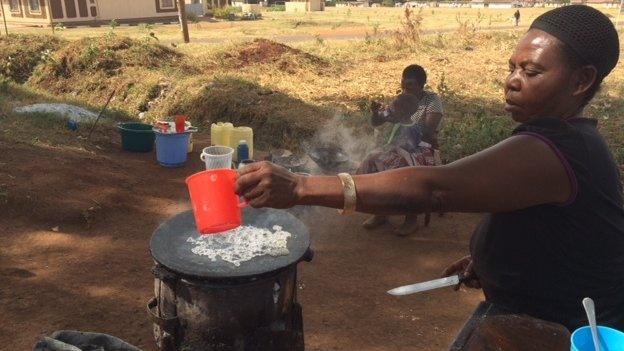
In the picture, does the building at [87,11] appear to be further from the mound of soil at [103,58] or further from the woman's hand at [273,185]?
the woman's hand at [273,185]

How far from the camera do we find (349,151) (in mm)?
7418

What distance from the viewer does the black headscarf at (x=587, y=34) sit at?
146 centimetres

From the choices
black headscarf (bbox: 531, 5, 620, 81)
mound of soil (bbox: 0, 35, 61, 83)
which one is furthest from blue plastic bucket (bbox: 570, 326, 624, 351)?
mound of soil (bbox: 0, 35, 61, 83)

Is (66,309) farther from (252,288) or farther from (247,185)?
(247,185)

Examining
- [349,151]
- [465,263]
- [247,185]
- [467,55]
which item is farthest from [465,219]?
[467,55]

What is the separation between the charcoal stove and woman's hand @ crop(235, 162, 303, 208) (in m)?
1.12

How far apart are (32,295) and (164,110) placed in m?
7.10

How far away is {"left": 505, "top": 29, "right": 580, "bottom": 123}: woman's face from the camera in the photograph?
150 cm

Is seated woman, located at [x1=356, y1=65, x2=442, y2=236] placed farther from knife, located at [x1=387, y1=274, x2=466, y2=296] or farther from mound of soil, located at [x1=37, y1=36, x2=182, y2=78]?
mound of soil, located at [x1=37, y1=36, x2=182, y2=78]

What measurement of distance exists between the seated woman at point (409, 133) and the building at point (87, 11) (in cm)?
2749

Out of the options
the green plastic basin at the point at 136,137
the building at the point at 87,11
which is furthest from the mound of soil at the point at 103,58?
the building at the point at 87,11

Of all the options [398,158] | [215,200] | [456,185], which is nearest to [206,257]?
[215,200]

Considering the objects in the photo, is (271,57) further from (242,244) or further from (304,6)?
(304,6)

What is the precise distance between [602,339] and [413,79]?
4973mm
